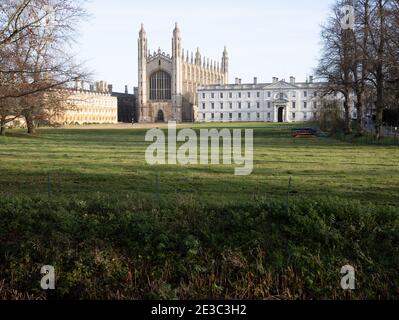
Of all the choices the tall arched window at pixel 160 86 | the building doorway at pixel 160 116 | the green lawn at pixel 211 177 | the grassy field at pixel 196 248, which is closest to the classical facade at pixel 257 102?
the tall arched window at pixel 160 86

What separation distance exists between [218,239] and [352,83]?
33892 millimetres

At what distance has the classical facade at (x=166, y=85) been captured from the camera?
12138 cm

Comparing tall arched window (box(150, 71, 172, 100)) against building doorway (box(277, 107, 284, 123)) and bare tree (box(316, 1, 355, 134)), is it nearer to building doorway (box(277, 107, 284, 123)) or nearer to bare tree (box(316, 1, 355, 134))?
building doorway (box(277, 107, 284, 123))

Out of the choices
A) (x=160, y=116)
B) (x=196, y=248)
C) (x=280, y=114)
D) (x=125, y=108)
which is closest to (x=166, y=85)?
(x=160, y=116)

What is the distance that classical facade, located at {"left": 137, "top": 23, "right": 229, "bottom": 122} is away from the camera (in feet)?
398

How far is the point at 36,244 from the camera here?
9.48m

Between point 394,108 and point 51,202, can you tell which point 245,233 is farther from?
point 394,108

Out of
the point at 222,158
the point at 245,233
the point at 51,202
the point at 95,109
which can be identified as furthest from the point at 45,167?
the point at 95,109

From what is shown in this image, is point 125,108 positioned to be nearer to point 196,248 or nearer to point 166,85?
point 166,85

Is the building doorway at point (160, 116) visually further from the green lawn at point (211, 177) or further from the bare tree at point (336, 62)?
the green lawn at point (211, 177)

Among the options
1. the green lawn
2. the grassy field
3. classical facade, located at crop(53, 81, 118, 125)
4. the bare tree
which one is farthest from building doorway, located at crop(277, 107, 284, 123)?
the grassy field

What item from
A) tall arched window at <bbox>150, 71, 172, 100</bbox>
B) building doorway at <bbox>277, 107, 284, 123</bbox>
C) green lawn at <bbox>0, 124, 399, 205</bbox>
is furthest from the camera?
tall arched window at <bbox>150, 71, 172, 100</bbox>

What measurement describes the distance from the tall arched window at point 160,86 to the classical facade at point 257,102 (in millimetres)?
7831
